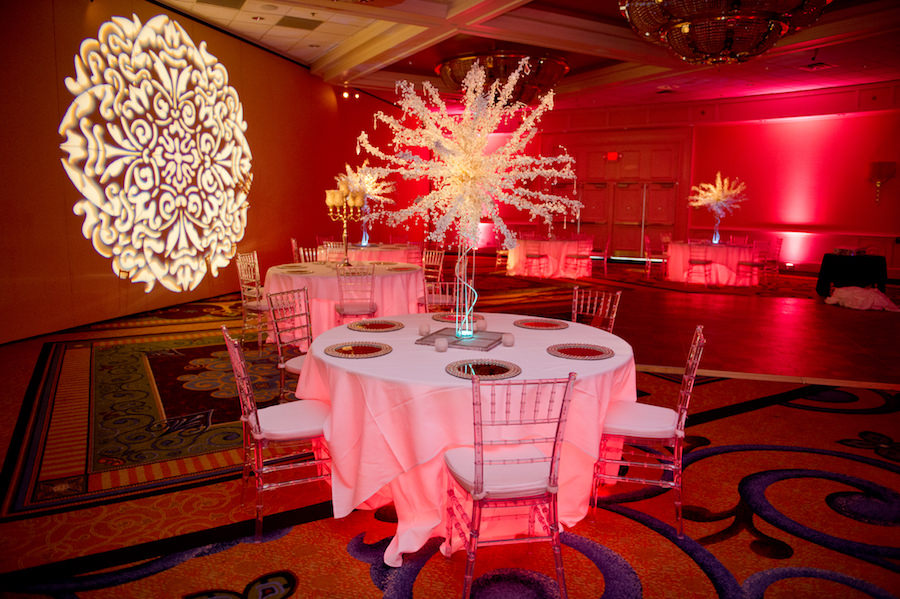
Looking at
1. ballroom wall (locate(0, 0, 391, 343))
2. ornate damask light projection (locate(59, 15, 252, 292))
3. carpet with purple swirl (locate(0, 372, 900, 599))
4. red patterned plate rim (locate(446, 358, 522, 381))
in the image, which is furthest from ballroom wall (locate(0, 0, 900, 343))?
red patterned plate rim (locate(446, 358, 522, 381))

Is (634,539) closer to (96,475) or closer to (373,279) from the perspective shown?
(96,475)

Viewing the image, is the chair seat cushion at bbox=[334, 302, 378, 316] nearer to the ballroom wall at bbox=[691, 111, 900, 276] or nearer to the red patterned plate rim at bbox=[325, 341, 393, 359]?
the red patterned plate rim at bbox=[325, 341, 393, 359]

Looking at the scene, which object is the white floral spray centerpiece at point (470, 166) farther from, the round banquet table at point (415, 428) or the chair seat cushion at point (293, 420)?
the chair seat cushion at point (293, 420)

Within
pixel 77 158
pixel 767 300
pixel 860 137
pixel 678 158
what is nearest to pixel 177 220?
pixel 77 158

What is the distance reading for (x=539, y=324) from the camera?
3.47 metres

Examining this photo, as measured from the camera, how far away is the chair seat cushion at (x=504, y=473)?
207cm

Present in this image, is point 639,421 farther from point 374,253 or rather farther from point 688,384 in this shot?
point 374,253

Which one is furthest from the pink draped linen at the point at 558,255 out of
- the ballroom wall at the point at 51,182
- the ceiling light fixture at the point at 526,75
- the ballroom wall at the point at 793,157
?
the ballroom wall at the point at 51,182

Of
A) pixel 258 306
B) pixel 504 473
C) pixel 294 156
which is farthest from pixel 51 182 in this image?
pixel 504 473

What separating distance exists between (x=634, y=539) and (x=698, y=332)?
3.27ft

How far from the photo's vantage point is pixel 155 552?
2.44m

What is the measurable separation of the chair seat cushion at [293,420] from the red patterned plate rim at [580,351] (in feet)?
3.72

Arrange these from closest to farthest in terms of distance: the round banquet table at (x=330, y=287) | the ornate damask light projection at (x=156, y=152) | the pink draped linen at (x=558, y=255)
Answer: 1. the round banquet table at (x=330, y=287)
2. the ornate damask light projection at (x=156, y=152)
3. the pink draped linen at (x=558, y=255)

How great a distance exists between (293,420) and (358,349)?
1.44ft
